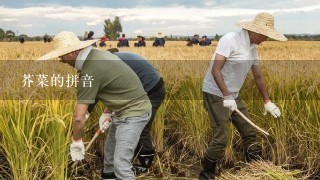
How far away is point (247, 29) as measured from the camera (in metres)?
3.57

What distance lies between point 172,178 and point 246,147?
2.40 feet

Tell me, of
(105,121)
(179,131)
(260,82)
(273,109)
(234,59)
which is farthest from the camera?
(179,131)

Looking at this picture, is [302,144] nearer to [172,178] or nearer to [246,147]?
[246,147]

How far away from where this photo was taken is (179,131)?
14.7 feet

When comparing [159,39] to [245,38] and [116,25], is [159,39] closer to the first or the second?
[245,38]

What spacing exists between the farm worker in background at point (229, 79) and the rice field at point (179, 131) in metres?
0.23

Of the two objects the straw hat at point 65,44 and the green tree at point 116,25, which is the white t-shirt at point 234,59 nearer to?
the straw hat at point 65,44

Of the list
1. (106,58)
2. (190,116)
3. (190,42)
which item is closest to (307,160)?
(190,116)

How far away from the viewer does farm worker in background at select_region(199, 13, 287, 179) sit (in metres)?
3.46

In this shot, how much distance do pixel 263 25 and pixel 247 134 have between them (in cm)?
96

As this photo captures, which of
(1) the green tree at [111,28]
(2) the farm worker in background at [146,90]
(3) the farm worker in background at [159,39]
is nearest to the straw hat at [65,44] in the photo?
(2) the farm worker in background at [146,90]

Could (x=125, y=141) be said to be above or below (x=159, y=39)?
below

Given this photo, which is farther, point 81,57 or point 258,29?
point 258,29

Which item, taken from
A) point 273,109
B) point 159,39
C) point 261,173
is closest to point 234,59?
point 273,109
